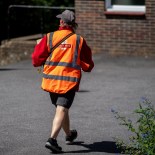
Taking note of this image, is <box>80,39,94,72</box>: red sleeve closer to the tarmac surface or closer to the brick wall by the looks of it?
the tarmac surface

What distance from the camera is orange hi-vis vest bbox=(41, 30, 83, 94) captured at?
8.12 meters

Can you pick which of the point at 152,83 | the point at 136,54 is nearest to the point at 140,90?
the point at 152,83

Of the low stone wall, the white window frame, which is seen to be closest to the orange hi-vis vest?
the white window frame

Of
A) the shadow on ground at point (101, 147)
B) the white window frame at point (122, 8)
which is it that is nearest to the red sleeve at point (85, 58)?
the shadow on ground at point (101, 147)

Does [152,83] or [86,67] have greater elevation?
[86,67]

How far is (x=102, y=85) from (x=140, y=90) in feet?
3.02

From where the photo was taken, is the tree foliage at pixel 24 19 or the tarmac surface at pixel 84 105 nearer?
the tarmac surface at pixel 84 105

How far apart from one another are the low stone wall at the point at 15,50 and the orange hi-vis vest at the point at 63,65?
9309 mm

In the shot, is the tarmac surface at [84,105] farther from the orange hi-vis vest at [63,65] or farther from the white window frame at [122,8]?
the white window frame at [122,8]

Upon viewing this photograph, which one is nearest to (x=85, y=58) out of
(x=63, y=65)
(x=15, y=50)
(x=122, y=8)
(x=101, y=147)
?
(x=63, y=65)

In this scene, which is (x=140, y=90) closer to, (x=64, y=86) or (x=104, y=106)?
(x=104, y=106)

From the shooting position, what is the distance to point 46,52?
27.0 feet

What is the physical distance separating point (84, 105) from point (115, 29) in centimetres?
571

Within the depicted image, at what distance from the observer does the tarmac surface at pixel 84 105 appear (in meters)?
8.66
